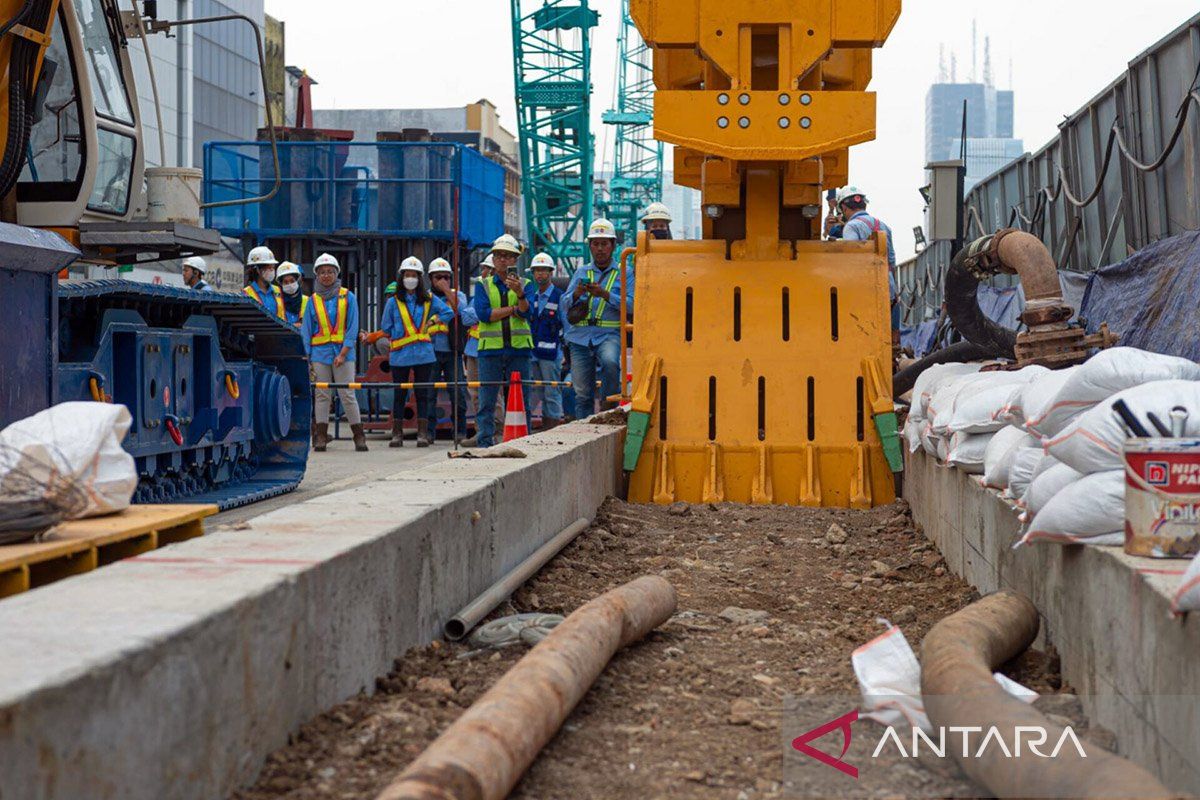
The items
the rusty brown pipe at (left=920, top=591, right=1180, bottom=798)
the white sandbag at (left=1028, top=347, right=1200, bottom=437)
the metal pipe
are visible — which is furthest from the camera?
the metal pipe

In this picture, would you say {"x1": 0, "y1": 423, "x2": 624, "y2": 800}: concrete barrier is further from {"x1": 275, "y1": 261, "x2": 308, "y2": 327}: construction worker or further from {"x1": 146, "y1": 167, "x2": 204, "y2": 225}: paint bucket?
{"x1": 275, "y1": 261, "x2": 308, "y2": 327}: construction worker

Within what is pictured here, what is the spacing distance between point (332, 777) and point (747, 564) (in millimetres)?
3950

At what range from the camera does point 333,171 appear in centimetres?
2308

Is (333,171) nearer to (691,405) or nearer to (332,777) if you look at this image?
(691,405)

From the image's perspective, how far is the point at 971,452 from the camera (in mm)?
6574

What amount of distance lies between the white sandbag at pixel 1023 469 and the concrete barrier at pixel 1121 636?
0.22ft

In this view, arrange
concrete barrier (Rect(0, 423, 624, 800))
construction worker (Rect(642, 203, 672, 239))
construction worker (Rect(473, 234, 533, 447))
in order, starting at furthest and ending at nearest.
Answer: construction worker (Rect(473, 234, 533, 447)) → construction worker (Rect(642, 203, 672, 239)) → concrete barrier (Rect(0, 423, 624, 800))

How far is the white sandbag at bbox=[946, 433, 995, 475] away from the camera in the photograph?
21.4 ft

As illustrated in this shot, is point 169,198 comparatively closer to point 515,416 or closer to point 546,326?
point 515,416

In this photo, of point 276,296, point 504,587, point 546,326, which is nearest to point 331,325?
point 276,296

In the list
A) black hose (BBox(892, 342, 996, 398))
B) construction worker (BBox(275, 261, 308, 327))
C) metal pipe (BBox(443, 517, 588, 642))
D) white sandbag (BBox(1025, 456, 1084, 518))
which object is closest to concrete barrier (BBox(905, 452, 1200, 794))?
white sandbag (BBox(1025, 456, 1084, 518))

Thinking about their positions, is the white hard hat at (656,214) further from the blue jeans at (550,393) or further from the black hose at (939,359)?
the black hose at (939,359)

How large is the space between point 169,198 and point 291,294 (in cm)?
848

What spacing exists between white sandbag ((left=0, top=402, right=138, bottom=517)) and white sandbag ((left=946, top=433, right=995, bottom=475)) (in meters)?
3.65
